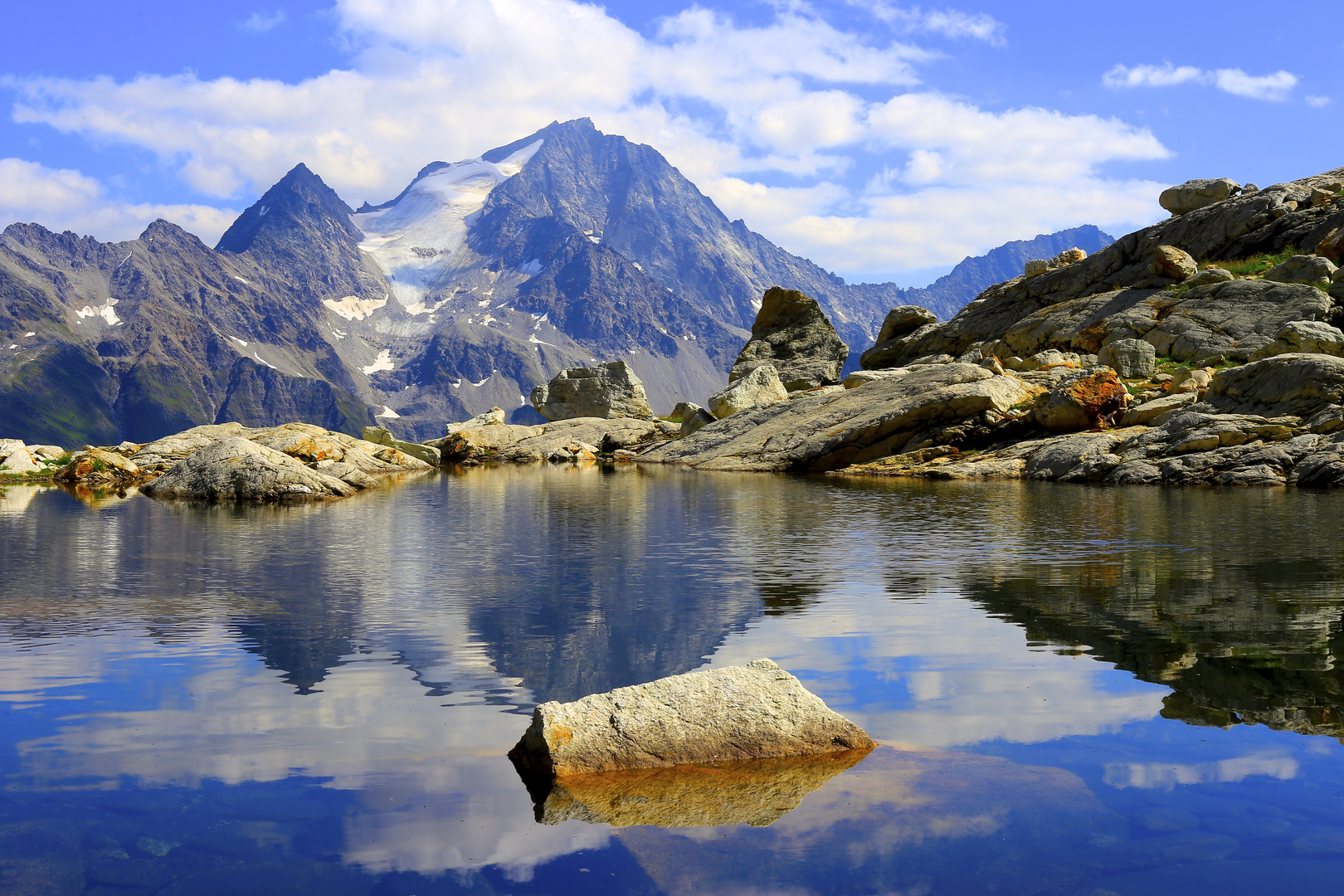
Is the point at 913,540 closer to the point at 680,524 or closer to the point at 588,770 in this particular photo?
the point at 680,524

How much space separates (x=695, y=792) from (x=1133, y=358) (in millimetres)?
49780

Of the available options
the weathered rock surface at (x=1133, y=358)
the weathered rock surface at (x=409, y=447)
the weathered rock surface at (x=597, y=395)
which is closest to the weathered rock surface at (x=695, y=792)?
the weathered rock surface at (x=1133, y=358)

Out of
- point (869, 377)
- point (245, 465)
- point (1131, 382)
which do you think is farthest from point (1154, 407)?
point (245, 465)

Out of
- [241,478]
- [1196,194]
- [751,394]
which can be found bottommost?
[241,478]

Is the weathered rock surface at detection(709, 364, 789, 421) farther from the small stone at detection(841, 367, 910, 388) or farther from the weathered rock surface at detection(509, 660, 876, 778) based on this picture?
the weathered rock surface at detection(509, 660, 876, 778)

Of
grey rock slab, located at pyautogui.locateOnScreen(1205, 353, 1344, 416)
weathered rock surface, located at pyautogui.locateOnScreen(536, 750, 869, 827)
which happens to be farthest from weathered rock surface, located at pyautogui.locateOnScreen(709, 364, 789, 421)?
weathered rock surface, located at pyautogui.locateOnScreen(536, 750, 869, 827)

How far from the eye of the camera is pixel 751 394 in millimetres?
66750

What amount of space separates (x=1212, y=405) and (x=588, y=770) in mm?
39346

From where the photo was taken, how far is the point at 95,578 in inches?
744

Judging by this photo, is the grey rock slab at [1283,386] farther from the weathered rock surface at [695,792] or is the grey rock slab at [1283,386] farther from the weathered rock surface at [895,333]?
the weathered rock surface at [695,792]

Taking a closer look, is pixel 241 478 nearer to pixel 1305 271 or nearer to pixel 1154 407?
pixel 1154 407

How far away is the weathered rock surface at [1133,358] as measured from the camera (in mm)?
50875

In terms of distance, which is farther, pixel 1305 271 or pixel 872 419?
pixel 1305 271

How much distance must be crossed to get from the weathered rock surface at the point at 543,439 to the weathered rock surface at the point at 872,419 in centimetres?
1897
